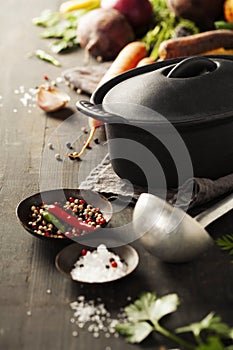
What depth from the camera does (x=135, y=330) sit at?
1.37 meters

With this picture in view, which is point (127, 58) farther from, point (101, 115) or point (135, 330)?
point (135, 330)

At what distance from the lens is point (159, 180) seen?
181 centimetres

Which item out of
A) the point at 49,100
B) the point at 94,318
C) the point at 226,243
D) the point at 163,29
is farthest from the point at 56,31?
the point at 94,318

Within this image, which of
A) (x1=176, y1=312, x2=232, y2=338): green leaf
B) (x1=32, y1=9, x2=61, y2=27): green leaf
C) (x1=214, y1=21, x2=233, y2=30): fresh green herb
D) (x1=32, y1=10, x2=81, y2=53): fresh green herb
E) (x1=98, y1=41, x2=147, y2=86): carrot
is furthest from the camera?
(x1=32, y1=9, x2=61, y2=27): green leaf

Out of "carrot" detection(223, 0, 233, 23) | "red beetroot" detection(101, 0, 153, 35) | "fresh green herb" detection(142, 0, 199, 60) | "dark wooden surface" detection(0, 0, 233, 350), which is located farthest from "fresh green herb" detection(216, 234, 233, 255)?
"red beetroot" detection(101, 0, 153, 35)

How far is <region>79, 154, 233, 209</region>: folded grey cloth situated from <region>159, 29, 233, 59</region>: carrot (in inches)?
28.8

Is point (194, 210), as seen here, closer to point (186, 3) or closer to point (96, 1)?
point (186, 3)

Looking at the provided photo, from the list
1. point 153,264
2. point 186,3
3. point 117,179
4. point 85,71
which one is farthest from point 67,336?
point 186,3

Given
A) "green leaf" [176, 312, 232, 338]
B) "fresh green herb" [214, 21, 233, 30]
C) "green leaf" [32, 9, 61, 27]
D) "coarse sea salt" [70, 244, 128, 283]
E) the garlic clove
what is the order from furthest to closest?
"green leaf" [32, 9, 61, 27], "fresh green herb" [214, 21, 233, 30], the garlic clove, "coarse sea salt" [70, 244, 128, 283], "green leaf" [176, 312, 232, 338]

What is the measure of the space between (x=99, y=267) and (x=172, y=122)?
15.3 inches

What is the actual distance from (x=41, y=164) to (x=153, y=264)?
0.61 m

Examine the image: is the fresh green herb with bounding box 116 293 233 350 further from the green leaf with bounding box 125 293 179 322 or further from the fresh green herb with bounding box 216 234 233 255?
the fresh green herb with bounding box 216 234 233 255

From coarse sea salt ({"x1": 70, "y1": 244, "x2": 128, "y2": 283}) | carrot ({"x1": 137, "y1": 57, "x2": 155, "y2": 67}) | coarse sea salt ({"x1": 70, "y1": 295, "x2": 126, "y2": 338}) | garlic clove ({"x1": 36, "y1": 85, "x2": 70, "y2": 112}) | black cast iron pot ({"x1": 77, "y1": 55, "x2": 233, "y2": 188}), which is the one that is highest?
black cast iron pot ({"x1": 77, "y1": 55, "x2": 233, "y2": 188})

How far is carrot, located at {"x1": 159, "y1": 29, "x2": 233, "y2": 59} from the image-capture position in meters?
2.54
